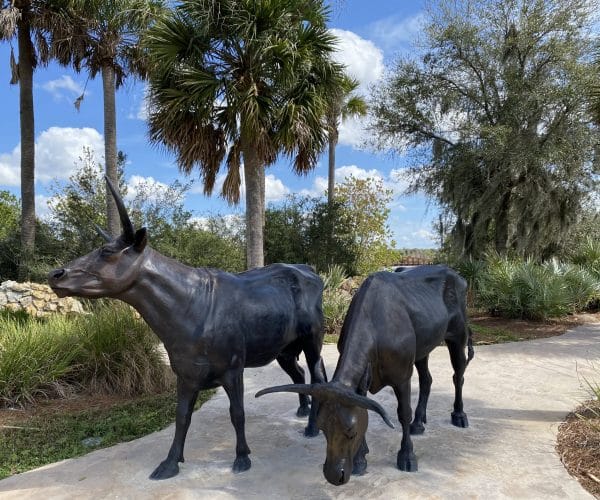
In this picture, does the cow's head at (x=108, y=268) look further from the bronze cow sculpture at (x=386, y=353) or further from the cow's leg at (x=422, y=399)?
the cow's leg at (x=422, y=399)

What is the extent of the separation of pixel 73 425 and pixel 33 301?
3.36 meters

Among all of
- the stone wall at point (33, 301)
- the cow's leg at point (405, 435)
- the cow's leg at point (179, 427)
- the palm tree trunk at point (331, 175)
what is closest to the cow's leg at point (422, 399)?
the cow's leg at point (405, 435)

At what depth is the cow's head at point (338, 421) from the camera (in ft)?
7.70

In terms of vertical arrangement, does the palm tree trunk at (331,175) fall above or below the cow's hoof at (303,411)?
above

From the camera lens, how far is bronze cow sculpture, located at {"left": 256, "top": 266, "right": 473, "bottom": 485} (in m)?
2.38

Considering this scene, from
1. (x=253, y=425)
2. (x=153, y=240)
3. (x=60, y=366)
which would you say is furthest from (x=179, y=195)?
(x=253, y=425)

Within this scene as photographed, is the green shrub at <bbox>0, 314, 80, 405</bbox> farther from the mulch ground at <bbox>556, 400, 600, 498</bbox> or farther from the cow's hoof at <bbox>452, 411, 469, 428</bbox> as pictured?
the mulch ground at <bbox>556, 400, 600, 498</bbox>

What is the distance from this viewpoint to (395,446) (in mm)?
3549

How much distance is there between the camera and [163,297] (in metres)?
2.95

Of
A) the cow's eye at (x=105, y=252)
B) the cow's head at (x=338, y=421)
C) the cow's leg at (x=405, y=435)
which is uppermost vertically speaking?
the cow's eye at (x=105, y=252)

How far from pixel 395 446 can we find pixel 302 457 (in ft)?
2.47

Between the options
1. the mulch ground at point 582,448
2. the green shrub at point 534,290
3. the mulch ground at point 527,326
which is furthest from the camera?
the green shrub at point 534,290

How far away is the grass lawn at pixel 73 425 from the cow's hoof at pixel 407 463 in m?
2.24

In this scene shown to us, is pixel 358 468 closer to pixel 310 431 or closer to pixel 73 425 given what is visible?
pixel 310 431
